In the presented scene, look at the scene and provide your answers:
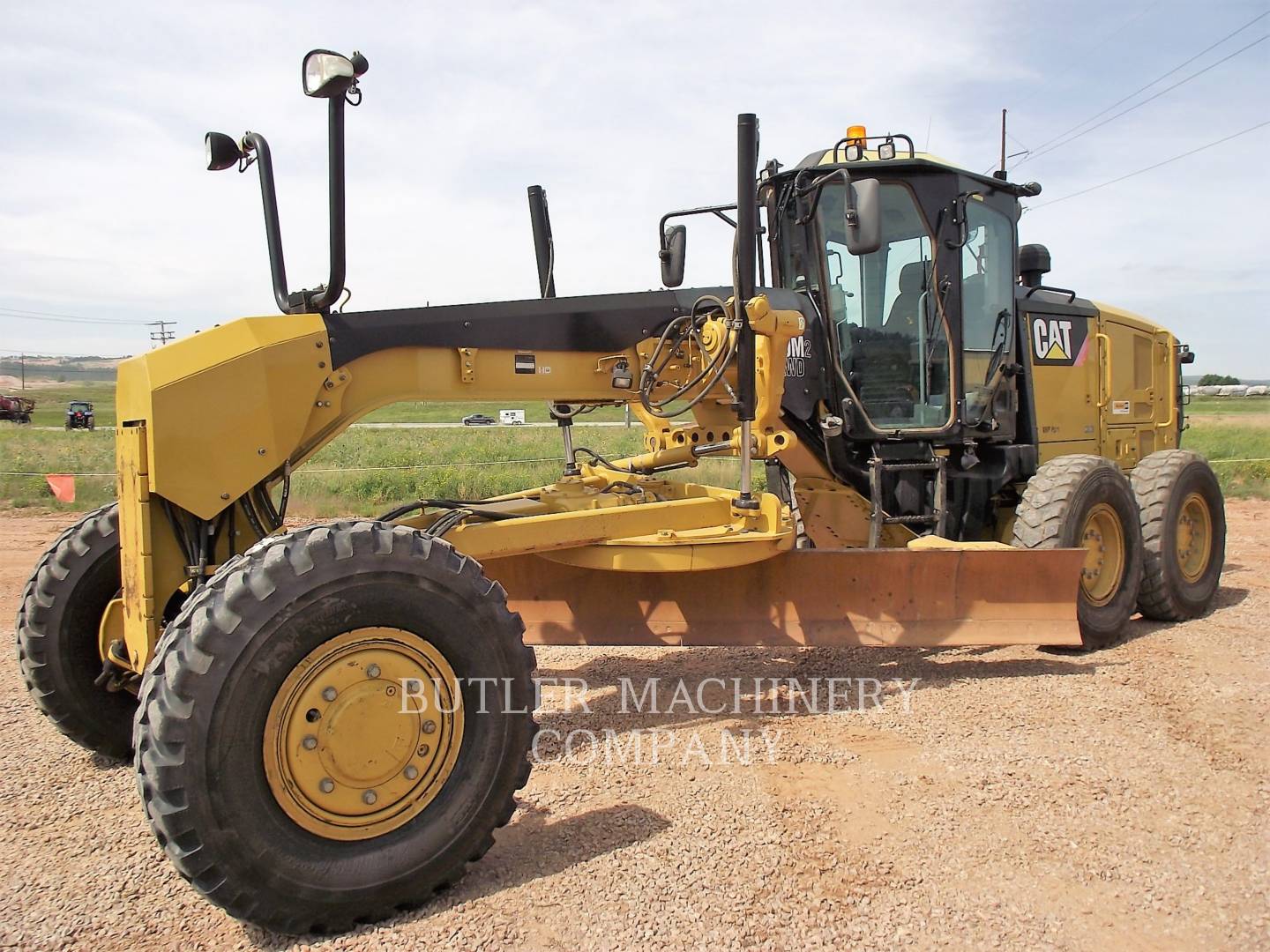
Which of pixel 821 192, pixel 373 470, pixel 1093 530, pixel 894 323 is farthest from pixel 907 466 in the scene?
pixel 373 470

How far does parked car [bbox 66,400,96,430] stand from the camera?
39.5m

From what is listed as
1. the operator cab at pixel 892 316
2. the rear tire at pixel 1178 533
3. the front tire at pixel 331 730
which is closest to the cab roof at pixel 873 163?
the operator cab at pixel 892 316

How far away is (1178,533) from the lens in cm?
684

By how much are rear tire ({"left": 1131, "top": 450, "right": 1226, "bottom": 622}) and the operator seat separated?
2.16 metres

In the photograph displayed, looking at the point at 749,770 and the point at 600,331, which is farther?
the point at 600,331

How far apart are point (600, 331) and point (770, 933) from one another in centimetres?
299

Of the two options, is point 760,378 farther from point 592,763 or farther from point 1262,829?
point 1262,829

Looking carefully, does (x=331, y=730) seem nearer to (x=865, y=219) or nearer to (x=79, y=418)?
(x=865, y=219)

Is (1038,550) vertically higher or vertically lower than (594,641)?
higher

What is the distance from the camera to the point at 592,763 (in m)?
4.21

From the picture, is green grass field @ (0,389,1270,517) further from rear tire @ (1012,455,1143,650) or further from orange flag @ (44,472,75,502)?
rear tire @ (1012,455,1143,650)

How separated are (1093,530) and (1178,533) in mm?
1174

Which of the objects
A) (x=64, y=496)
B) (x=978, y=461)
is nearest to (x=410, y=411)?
(x=64, y=496)

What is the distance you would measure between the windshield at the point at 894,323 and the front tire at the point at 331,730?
3.47 m
